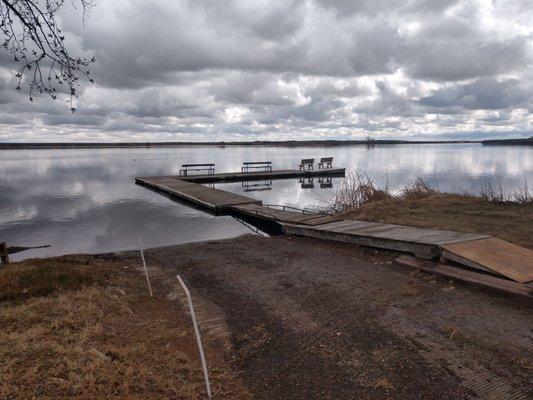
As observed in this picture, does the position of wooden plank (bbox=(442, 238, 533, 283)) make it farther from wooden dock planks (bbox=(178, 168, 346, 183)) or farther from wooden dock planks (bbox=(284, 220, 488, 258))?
wooden dock planks (bbox=(178, 168, 346, 183))

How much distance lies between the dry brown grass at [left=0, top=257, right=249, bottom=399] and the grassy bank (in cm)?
803

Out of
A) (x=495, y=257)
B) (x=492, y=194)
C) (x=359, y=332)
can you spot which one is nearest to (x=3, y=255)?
(x=359, y=332)

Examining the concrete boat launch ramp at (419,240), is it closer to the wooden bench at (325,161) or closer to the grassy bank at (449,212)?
the grassy bank at (449,212)

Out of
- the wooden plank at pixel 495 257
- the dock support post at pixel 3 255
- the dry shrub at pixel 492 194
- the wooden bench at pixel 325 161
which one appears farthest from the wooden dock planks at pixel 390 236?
the wooden bench at pixel 325 161

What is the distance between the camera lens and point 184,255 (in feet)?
34.6

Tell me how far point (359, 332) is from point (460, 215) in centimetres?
996

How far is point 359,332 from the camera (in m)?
5.29

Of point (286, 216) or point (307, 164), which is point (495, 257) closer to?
point (286, 216)

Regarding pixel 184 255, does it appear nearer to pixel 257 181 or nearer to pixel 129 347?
pixel 129 347

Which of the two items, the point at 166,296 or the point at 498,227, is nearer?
the point at 166,296

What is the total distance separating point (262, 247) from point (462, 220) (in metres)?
6.33

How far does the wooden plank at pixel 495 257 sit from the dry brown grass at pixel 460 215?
1702 mm

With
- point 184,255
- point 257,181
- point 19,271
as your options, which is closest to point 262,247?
point 184,255

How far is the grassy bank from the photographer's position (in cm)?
1109
